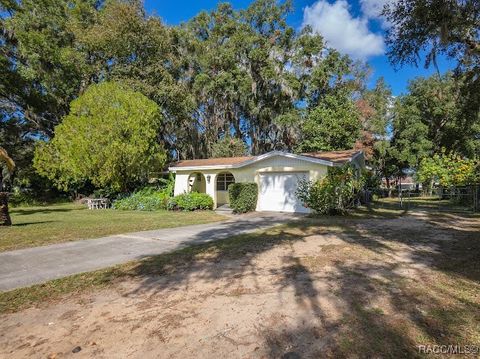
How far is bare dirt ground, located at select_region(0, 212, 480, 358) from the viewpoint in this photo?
3.19 m

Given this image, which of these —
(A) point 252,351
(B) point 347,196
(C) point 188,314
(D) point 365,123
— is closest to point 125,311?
(C) point 188,314

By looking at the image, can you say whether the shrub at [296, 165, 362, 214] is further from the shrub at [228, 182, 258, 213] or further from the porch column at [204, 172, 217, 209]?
the porch column at [204, 172, 217, 209]

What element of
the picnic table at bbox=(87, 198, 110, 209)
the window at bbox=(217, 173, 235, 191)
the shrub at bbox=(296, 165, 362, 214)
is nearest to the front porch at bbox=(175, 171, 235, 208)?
the window at bbox=(217, 173, 235, 191)

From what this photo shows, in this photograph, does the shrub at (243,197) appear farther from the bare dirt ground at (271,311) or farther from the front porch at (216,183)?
the bare dirt ground at (271,311)

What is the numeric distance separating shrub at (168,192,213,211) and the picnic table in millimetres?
5449

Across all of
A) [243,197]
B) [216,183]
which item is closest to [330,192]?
[243,197]

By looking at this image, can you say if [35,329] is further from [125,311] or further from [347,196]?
[347,196]

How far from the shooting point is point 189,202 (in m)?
18.4

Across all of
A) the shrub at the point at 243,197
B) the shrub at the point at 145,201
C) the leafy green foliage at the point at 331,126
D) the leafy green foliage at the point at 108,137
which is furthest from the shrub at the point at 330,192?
the leafy green foliage at the point at 331,126

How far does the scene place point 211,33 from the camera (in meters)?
30.1

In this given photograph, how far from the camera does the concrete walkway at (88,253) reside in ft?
19.5

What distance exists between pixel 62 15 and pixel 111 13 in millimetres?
4230

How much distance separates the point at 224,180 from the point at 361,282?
54.2ft

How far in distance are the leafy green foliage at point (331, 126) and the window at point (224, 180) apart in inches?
364
